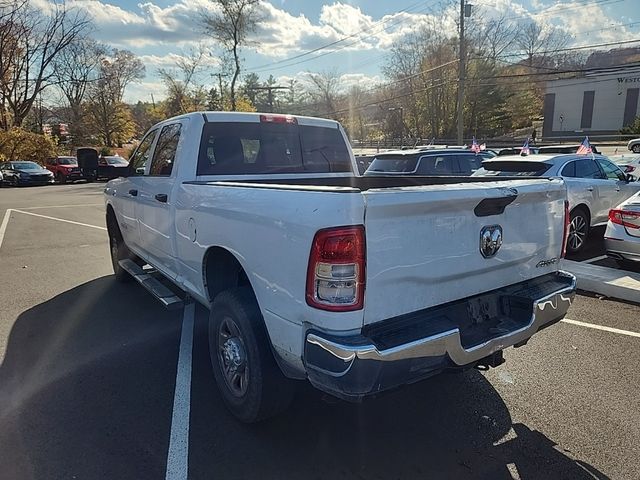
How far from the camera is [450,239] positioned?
2588 mm

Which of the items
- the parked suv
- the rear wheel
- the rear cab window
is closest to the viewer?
the rear cab window

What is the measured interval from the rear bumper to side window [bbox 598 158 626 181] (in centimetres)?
713

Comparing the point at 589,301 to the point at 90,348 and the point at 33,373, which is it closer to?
the point at 90,348

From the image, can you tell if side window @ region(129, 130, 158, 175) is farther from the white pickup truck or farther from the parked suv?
the parked suv

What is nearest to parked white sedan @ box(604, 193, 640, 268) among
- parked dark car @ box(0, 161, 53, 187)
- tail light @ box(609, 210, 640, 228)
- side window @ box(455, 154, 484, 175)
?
tail light @ box(609, 210, 640, 228)

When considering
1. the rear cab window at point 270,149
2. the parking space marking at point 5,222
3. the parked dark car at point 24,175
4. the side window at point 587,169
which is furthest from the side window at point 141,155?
the parked dark car at point 24,175

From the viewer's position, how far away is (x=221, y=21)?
43750mm

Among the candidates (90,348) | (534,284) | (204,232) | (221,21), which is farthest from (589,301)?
(221,21)

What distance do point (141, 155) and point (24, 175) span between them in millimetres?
27240

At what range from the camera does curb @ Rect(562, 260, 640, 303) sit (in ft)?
18.1

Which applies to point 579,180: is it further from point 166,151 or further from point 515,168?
point 166,151

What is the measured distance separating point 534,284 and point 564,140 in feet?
173

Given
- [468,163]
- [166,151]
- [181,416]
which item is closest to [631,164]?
[468,163]

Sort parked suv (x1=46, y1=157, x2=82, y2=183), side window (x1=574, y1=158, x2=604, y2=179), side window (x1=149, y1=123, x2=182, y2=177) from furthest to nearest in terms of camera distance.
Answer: parked suv (x1=46, y1=157, x2=82, y2=183) → side window (x1=574, y1=158, x2=604, y2=179) → side window (x1=149, y1=123, x2=182, y2=177)
